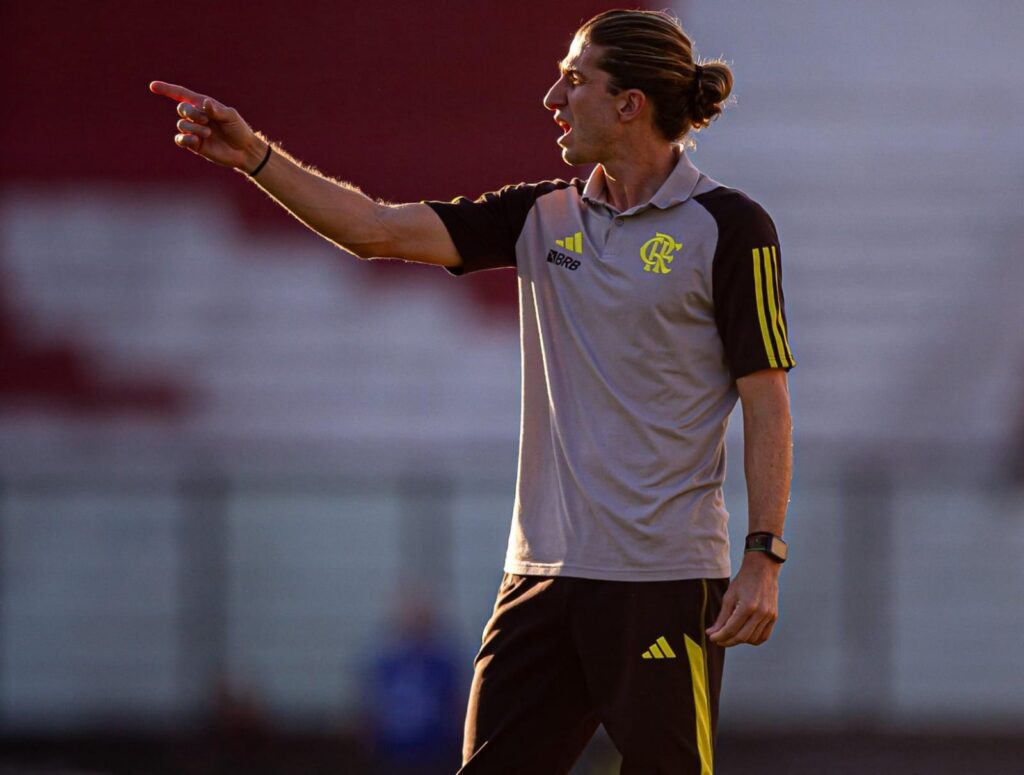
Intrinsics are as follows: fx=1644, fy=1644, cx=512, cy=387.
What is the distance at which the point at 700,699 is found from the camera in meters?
3.53

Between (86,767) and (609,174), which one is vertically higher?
(609,174)

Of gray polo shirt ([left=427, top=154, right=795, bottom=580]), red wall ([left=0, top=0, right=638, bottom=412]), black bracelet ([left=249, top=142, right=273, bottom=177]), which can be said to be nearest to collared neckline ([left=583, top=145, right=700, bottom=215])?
gray polo shirt ([left=427, top=154, right=795, bottom=580])

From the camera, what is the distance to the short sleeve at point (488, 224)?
378cm

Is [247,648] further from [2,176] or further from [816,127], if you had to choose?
[816,127]

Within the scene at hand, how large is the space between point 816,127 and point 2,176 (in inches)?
220

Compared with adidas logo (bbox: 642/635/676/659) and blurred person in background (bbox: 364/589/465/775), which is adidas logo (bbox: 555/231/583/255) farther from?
blurred person in background (bbox: 364/589/465/775)

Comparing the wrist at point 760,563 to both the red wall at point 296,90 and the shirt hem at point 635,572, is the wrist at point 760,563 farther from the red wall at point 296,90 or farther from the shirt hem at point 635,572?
the red wall at point 296,90

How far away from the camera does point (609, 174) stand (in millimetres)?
3777

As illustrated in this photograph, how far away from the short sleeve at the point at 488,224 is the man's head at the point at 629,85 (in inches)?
6.8

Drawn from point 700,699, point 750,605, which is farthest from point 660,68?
point 700,699

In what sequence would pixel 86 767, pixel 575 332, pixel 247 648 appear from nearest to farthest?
pixel 575 332
pixel 86 767
pixel 247 648

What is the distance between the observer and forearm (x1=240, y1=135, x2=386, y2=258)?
3660 millimetres


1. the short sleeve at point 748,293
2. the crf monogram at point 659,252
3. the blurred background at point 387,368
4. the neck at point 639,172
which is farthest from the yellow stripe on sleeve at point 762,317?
the blurred background at point 387,368

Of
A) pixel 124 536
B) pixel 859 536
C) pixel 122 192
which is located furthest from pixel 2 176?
pixel 859 536
